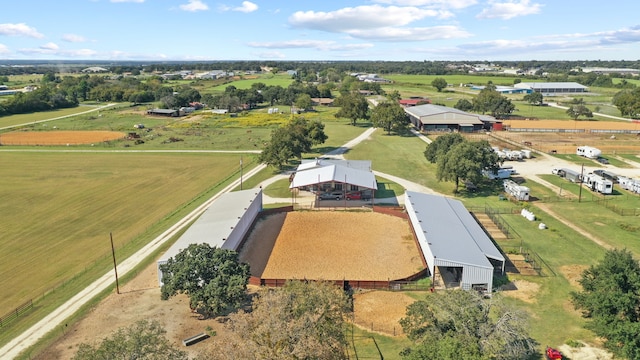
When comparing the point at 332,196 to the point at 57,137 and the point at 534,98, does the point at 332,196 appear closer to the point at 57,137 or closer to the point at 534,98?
the point at 57,137

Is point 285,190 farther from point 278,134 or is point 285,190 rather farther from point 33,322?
point 33,322

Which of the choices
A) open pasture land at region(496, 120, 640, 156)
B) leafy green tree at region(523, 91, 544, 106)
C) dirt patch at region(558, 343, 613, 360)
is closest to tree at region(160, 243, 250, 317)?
dirt patch at region(558, 343, 613, 360)

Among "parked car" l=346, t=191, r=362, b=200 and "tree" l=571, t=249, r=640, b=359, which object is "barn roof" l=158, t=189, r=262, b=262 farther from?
"tree" l=571, t=249, r=640, b=359

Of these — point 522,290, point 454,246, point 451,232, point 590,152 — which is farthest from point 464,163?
point 590,152

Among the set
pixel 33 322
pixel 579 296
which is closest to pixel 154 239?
pixel 33 322

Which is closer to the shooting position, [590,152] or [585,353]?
[585,353]

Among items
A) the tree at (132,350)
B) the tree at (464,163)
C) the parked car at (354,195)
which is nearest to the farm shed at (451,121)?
the tree at (464,163)

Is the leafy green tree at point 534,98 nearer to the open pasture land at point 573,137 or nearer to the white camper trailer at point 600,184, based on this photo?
the open pasture land at point 573,137
